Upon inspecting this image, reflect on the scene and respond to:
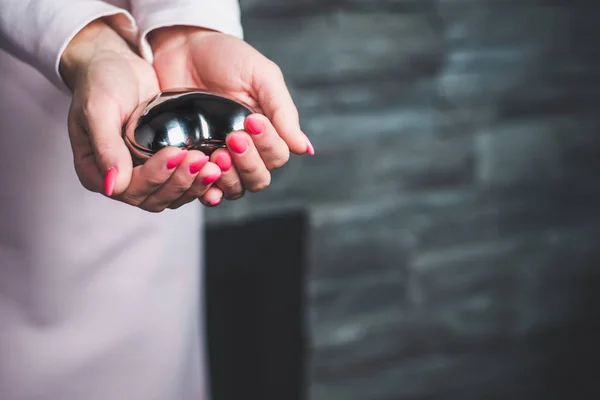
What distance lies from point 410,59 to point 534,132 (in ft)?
1.04

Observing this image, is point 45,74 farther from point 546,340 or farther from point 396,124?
point 546,340

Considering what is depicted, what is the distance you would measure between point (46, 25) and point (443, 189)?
824 millimetres

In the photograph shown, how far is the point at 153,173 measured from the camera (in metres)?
0.47

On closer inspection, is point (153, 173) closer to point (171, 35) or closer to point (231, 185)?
point (231, 185)

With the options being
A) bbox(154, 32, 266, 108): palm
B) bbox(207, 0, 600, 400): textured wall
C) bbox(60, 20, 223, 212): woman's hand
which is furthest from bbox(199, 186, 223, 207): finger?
bbox(207, 0, 600, 400): textured wall

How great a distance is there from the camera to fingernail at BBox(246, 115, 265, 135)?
0.49 m

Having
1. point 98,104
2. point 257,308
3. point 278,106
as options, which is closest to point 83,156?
point 98,104

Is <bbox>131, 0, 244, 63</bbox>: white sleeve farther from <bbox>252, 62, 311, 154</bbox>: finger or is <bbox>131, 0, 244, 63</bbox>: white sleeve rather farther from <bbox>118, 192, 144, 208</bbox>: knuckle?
<bbox>118, 192, 144, 208</bbox>: knuckle

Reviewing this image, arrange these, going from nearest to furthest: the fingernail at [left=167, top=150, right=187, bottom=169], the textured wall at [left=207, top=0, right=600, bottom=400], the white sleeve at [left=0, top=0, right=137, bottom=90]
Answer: the fingernail at [left=167, top=150, right=187, bottom=169] < the white sleeve at [left=0, top=0, right=137, bottom=90] < the textured wall at [left=207, top=0, right=600, bottom=400]

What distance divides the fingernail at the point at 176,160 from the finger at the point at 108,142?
0.11 ft

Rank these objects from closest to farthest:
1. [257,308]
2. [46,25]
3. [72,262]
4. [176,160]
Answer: [176,160] → [46,25] → [72,262] → [257,308]

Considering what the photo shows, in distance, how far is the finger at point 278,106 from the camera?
53 centimetres

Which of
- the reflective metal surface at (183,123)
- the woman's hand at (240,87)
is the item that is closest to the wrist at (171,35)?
the woman's hand at (240,87)

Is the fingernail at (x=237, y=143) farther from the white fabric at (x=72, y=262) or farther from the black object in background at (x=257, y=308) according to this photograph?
the black object in background at (x=257, y=308)
